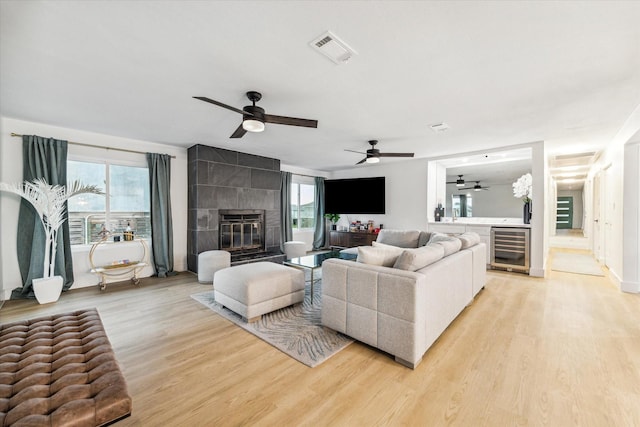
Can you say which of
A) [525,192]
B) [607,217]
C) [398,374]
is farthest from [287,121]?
[607,217]

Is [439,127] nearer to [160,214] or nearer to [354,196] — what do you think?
[354,196]

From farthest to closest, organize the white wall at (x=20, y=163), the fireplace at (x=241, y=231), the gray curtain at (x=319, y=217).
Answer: the gray curtain at (x=319, y=217)
the fireplace at (x=241, y=231)
the white wall at (x=20, y=163)

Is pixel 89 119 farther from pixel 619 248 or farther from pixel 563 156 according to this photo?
pixel 563 156

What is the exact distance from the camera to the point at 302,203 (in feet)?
25.1

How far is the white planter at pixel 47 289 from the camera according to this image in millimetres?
3311

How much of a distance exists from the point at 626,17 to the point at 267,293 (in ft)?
11.6

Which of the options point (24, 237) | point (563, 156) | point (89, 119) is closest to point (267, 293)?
point (89, 119)

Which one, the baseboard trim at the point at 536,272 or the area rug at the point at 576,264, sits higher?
the baseboard trim at the point at 536,272

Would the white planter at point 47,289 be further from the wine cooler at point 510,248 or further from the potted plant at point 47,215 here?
the wine cooler at point 510,248

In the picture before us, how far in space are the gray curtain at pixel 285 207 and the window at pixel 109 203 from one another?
9.70 ft

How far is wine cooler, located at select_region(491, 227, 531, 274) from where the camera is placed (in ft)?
15.9

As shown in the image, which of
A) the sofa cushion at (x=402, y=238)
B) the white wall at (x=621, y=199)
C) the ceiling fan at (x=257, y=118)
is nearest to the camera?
the ceiling fan at (x=257, y=118)

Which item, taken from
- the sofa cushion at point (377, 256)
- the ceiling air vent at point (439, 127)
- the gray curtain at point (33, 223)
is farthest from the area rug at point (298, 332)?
the ceiling air vent at point (439, 127)

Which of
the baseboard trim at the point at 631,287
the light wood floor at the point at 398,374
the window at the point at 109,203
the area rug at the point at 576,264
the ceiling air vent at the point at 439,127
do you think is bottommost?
the area rug at the point at 576,264
